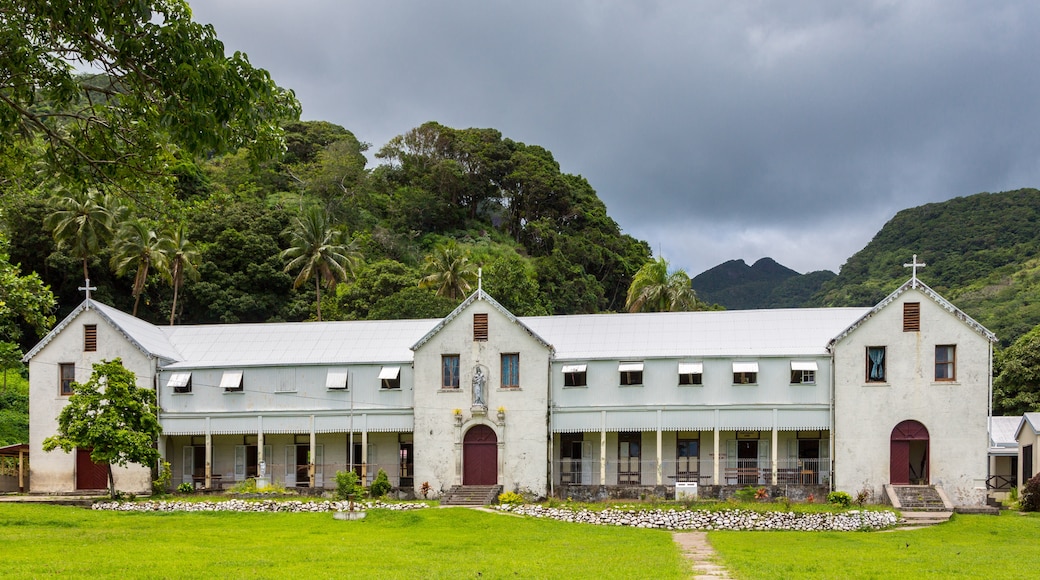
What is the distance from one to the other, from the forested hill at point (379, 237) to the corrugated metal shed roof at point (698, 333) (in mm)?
18235

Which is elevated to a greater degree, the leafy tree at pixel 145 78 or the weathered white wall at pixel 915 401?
the leafy tree at pixel 145 78

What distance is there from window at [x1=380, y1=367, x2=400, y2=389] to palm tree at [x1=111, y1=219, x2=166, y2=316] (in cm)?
2410

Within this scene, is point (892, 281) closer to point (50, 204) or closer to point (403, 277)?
point (403, 277)

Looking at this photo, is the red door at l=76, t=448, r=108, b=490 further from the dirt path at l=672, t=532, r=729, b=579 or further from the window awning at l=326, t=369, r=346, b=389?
the dirt path at l=672, t=532, r=729, b=579

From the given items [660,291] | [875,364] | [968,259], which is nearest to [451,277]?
[660,291]

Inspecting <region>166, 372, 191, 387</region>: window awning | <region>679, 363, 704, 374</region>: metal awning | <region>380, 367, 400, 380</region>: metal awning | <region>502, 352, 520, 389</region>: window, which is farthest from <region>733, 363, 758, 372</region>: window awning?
<region>166, 372, 191, 387</region>: window awning

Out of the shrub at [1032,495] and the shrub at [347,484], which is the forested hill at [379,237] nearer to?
the shrub at [347,484]

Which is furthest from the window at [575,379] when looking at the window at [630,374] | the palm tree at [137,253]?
the palm tree at [137,253]

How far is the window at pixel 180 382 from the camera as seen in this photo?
4516 cm

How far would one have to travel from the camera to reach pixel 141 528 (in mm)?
31984

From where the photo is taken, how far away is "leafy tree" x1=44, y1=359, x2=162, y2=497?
3884 centimetres

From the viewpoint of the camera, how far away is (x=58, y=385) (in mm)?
45438

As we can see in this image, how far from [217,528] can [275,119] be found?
19.3m

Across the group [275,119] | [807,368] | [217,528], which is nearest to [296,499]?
[217,528]
